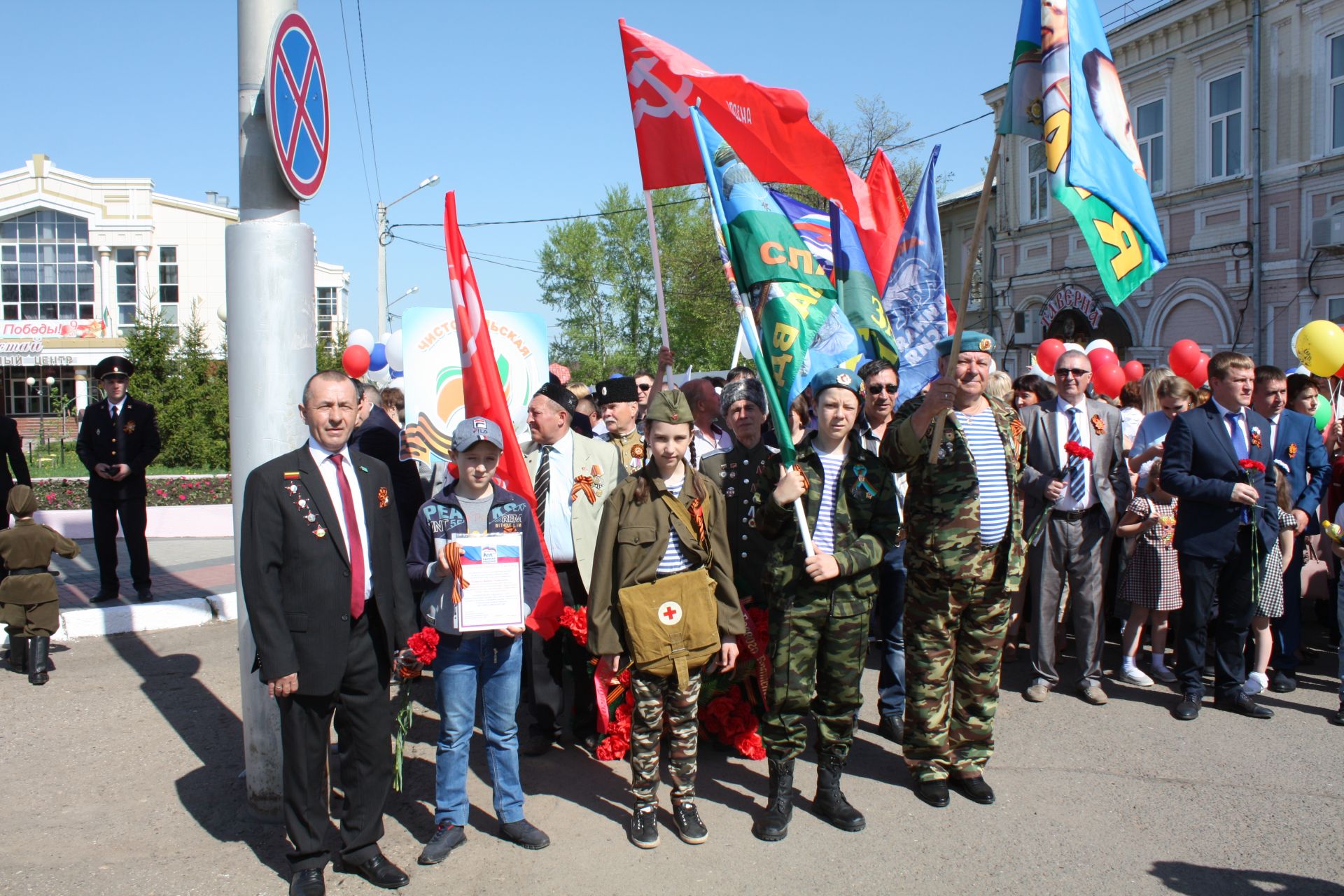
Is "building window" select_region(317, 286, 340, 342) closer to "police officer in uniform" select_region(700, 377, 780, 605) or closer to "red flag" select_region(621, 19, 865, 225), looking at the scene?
"red flag" select_region(621, 19, 865, 225)

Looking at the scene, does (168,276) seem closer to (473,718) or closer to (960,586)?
(473,718)

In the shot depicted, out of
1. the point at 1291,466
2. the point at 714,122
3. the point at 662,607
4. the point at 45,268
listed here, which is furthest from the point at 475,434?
the point at 45,268

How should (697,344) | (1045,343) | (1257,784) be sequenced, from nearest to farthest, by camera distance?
(1257,784) → (1045,343) → (697,344)

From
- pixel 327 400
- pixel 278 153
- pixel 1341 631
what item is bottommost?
pixel 1341 631

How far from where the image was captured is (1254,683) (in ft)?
20.0

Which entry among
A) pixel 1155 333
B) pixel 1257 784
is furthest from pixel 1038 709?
pixel 1155 333

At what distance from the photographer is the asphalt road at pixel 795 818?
3883mm

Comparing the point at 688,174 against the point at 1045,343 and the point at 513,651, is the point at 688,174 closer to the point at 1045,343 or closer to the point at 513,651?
the point at 513,651

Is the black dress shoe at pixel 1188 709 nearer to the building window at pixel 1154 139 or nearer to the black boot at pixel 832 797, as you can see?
the black boot at pixel 832 797

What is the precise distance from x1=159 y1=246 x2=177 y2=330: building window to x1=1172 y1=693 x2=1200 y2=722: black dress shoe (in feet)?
172

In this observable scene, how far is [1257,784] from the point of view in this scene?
4762 mm

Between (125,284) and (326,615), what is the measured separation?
5303 centimetres

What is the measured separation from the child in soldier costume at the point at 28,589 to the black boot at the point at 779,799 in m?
5.01

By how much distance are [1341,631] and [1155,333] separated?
16.6 meters
